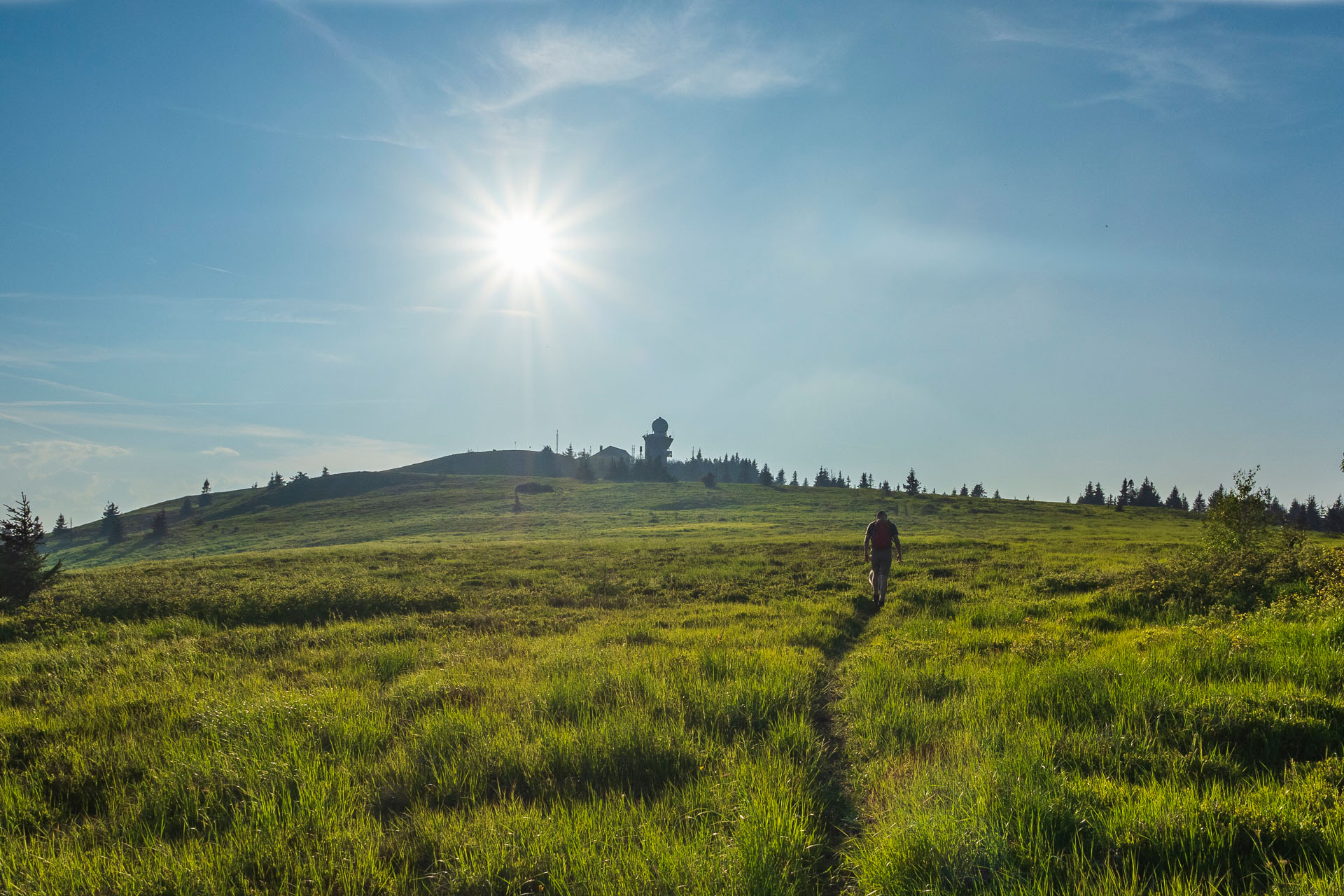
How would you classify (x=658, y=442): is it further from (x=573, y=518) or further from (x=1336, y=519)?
(x=1336, y=519)

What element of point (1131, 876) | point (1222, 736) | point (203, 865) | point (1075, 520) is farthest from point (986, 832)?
point (1075, 520)

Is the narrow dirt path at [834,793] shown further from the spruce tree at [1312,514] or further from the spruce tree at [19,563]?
the spruce tree at [1312,514]

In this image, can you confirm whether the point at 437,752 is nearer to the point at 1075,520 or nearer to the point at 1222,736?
the point at 1222,736

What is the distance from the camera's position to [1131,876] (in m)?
3.28

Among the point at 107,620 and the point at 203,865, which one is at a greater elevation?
the point at 203,865

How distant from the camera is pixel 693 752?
5.35m

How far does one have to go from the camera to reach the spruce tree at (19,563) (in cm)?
1830

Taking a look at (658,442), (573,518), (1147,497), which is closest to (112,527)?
(573,518)

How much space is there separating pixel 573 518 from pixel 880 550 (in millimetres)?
60864

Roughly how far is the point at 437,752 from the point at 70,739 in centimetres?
414

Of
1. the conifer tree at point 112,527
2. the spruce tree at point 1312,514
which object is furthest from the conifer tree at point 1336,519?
the conifer tree at point 112,527

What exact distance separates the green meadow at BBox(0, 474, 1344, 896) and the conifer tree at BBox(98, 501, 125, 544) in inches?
4577

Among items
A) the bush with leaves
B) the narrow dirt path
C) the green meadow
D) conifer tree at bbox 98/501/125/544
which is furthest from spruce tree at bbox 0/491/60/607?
conifer tree at bbox 98/501/125/544

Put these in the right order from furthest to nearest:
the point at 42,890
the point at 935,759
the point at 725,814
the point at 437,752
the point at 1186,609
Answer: the point at 1186,609
the point at 437,752
the point at 935,759
the point at 725,814
the point at 42,890
